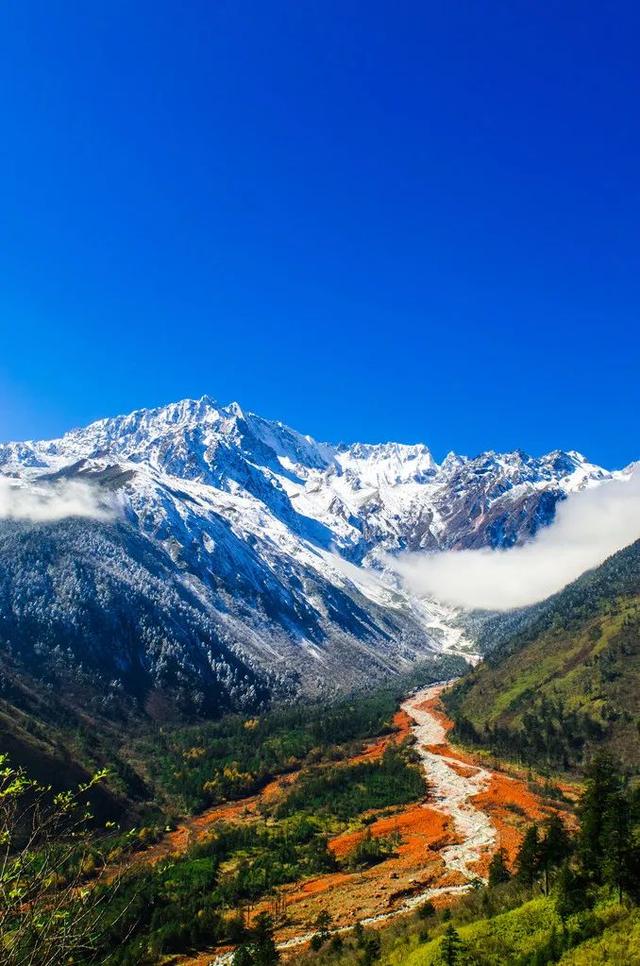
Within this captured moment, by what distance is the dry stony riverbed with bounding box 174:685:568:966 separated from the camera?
93.2 meters

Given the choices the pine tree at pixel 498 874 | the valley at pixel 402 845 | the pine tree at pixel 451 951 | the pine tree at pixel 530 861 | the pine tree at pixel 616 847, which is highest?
the pine tree at pixel 616 847

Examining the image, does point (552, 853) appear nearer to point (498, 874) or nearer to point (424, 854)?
point (498, 874)

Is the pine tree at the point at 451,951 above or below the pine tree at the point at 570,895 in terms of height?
above

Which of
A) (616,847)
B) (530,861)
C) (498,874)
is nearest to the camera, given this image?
(616,847)

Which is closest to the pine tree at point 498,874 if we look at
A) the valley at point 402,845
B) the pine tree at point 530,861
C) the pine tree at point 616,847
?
the pine tree at point 530,861

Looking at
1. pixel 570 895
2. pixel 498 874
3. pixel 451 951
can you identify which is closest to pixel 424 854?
pixel 498 874

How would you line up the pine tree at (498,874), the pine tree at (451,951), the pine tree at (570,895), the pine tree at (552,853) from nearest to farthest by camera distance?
the pine tree at (451,951) < the pine tree at (570,895) < the pine tree at (552,853) < the pine tree at (498,874)

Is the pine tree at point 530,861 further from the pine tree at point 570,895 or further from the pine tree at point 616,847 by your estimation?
the pine tree at point 616,847

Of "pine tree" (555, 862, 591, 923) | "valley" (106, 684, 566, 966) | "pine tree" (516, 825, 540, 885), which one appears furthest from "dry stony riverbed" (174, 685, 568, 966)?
"pine tree" (555, 862, 591, 923)

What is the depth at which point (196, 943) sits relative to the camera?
8931 cm

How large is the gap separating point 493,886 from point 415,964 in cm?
3401

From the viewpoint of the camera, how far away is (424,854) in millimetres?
117000

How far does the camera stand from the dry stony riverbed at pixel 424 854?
9325cm

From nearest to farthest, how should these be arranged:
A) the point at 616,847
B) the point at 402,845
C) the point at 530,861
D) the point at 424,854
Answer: the point at 616,847
the point at 530,861
the point at 424,854
the point at 402,845
